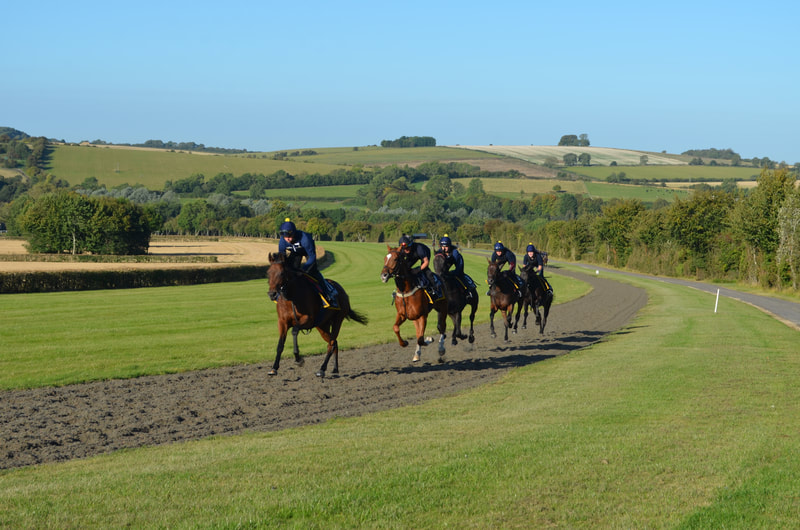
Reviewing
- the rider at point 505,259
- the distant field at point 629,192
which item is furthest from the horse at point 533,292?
the distant field at point 629,192

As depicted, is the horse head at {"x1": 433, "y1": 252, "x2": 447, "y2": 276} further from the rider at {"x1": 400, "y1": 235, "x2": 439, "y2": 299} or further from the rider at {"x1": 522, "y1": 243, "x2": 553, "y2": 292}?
the rider at {"x1": 522, "y1": 243, "x2": 553, "y2": 292}

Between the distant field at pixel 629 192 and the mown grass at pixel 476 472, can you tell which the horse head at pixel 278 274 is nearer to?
the mown grass at pixel 476 472

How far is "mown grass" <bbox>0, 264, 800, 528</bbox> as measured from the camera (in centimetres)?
628

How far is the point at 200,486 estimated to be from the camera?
7.05 m

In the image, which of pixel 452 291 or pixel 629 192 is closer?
pixel 452 291

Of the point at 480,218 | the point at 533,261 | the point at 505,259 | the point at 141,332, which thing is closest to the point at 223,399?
the point at 505,259

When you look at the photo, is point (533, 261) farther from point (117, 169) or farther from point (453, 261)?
point (117, 169)

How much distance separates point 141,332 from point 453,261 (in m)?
11.2

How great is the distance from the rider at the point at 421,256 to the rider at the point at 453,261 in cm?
122

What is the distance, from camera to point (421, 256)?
1684 cm

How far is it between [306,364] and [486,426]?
868 centimetres

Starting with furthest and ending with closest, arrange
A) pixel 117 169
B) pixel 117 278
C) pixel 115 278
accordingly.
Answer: pixel 117 169
pixel 117 278
pixel 115 278

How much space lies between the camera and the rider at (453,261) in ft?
61.3

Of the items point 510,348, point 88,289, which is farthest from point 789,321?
point 88,289
